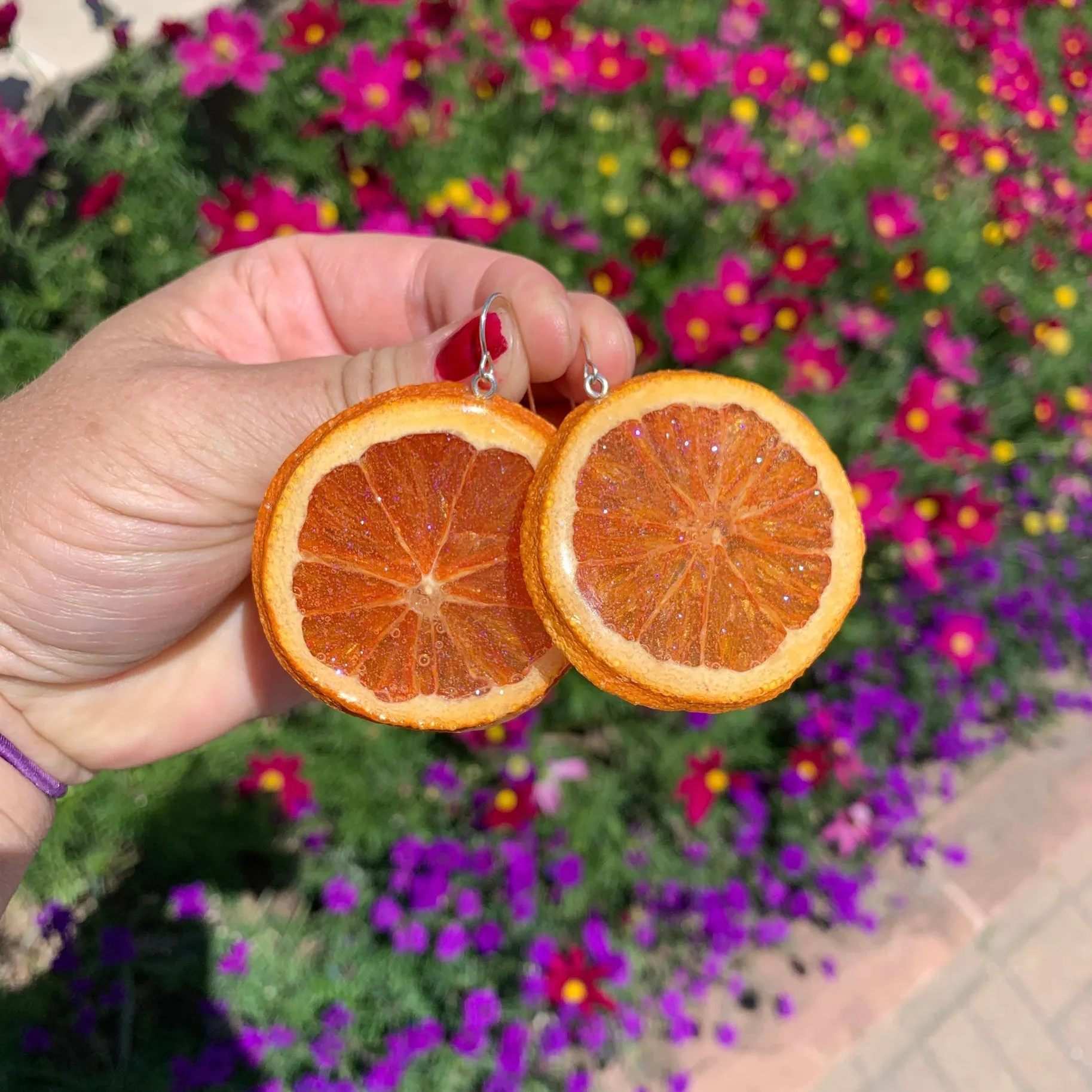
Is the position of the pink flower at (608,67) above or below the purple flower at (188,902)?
above

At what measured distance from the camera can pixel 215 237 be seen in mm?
2912

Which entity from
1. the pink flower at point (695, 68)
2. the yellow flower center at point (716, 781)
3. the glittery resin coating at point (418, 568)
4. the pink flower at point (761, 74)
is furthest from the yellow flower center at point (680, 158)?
the yellow flower center at point (716, 781)

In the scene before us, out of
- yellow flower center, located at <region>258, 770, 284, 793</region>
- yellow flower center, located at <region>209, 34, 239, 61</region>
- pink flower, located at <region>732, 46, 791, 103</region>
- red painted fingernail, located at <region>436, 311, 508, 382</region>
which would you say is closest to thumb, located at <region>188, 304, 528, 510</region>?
red painted fingernail, located at <region>436, 311, 508, 382</region>

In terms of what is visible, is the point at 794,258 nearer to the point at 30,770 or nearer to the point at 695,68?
the point at 695,68

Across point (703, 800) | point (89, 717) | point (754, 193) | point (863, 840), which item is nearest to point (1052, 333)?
point (754, 193)

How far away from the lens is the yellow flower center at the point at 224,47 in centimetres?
283

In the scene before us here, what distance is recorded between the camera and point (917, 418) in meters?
2.75

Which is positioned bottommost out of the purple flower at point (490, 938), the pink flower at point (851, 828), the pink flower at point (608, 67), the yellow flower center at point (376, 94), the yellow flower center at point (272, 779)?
the pink flower at point (851, 828)

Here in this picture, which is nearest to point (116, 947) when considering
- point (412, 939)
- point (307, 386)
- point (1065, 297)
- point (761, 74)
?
point (412, 939)

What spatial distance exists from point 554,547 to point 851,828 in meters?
1.81

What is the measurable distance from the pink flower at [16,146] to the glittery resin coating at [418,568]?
6.14 ft

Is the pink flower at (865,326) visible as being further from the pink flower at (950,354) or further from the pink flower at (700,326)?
the pink flower at (700,326)

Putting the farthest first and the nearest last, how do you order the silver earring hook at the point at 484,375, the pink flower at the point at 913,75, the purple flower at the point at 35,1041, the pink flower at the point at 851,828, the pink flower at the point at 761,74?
the pink flower at the point at 913,75
the pink flower at the point at 761,74
the pink flower at the point at 851,828
the purple flower at the point at 35,1041
the silver earring hook at the point at 484,375

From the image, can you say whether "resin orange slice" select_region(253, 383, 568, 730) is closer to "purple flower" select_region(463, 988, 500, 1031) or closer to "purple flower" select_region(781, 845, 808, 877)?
"purple flower" select_region(463, 988, 500, 1031)
